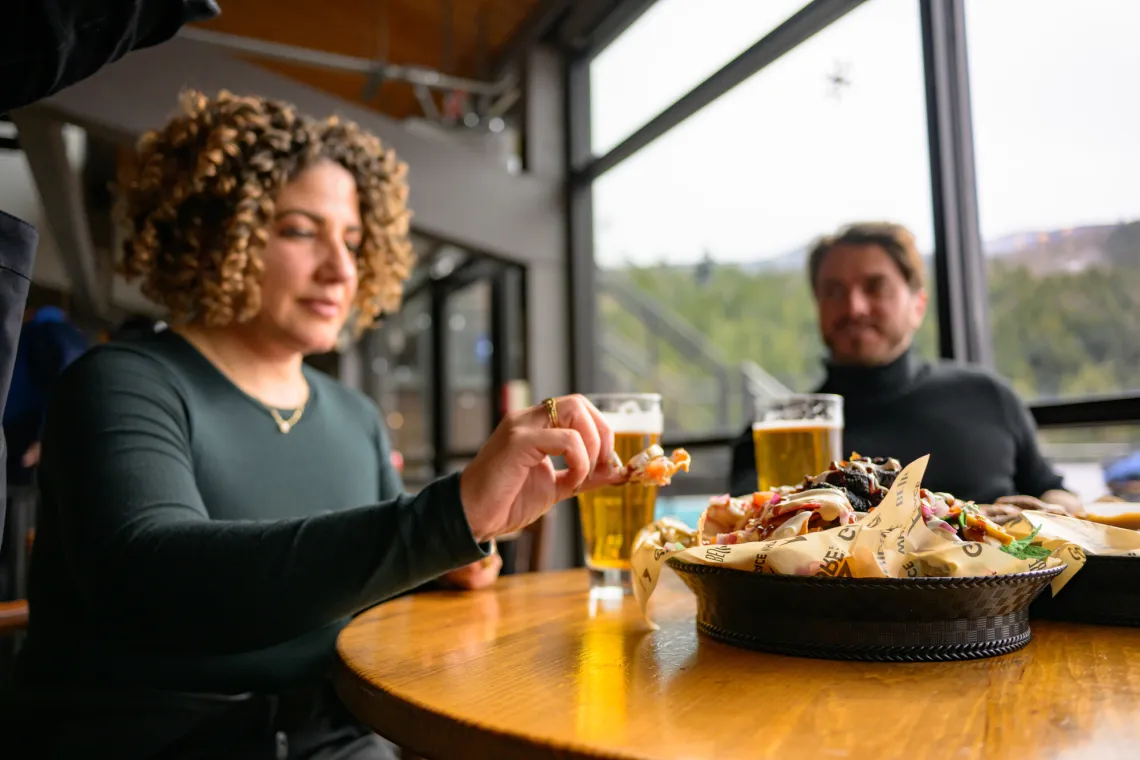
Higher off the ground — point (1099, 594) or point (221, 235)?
Result: point (221, 235)

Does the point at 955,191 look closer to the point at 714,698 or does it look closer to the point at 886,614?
the point at 886,614

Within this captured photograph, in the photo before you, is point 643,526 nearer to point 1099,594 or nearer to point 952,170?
point 1099,594

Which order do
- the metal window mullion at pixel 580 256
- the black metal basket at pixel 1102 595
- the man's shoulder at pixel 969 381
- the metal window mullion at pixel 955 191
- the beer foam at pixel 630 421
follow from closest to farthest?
the black metal basket at pixel 1102 595
the beer foam at pixel 630 421
the man's shoulder at pixel 969 381
the metal window mullion at pixel 955 191
the metal window mullion at pixel 580 256

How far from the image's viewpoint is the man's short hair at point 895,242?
7.31 ft

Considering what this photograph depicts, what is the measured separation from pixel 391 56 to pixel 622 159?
155cm

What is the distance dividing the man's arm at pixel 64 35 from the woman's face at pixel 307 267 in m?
0.66

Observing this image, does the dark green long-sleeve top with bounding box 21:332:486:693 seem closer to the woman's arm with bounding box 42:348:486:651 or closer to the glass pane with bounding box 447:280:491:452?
the woman's arm with bounding box 42:348:486:651

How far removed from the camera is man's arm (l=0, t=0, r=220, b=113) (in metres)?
0.66

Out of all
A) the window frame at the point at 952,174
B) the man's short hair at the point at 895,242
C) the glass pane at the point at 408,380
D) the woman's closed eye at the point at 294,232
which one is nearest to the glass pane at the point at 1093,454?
the window frame at the point at 952,174

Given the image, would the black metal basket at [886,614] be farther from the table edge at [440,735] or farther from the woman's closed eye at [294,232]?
the woman's closed eye at [294,232]

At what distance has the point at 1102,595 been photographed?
0.82 metres

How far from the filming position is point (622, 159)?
4.07 metres

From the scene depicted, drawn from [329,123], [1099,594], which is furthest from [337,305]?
[1099,594]

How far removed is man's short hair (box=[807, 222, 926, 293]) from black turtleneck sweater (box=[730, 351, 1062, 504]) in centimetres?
21
